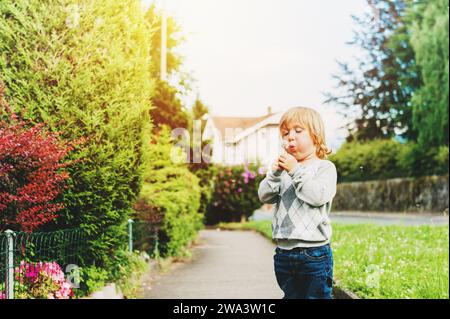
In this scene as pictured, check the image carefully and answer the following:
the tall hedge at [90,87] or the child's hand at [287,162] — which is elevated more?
the tall hedge at [90,87]

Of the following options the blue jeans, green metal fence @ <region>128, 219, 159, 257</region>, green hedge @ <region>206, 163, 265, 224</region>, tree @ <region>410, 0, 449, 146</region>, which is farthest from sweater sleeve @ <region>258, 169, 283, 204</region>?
tree @ <region>410, 0, 449, 146</region>

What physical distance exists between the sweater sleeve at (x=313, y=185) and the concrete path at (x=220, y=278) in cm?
373

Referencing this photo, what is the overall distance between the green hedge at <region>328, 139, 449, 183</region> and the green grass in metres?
12.6

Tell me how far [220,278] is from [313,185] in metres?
5.42

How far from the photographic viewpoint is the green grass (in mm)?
5867

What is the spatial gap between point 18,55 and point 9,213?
3.77 feet

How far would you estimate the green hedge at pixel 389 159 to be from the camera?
23500 millimetres

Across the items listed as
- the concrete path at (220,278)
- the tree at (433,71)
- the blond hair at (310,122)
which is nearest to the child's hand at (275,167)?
the blond hair at (310,122)

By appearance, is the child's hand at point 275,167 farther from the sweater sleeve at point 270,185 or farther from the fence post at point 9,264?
the fence post at point 9,264

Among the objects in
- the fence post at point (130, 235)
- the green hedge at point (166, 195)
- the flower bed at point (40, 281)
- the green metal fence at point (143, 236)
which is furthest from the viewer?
the green hedge at point (166, 195)

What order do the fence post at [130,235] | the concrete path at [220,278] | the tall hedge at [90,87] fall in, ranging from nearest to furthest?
the tall hedge at [90,87] → the concrete path at [220,278] → the fence post at [130,235]

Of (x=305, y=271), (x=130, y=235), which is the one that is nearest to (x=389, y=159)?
(x=130, y=235)

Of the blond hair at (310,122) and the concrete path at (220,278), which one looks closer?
the blond hair at (310,122)

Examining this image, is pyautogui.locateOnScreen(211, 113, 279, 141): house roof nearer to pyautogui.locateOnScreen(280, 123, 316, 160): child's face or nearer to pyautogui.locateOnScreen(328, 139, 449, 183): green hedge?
pyautogui.locateOnScreen(280, 123, 316, 160): child's face
